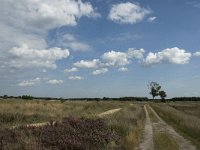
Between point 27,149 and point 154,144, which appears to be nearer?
point 27,149

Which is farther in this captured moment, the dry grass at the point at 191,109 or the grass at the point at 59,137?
the dry grass at the point at 191,109

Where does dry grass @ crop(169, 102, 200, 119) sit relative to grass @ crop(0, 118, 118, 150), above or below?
above

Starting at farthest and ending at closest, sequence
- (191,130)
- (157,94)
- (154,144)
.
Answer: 1. (157,94)
2. (191,130)
3. (154,144)

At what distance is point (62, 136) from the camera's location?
15555 millimetres

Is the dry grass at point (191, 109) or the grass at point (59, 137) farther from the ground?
the dry grass at point (191, 109)

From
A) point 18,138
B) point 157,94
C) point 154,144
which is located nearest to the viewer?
point 18,138

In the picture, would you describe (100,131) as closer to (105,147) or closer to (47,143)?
(105,147)

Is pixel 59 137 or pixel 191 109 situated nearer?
pixel 59 137

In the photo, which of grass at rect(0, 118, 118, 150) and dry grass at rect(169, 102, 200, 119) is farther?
dry grass at rect(169, 102, 200, 119)

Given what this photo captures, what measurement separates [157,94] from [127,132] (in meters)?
170

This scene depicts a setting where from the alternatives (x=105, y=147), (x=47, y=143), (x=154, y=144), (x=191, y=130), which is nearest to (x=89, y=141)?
(x=105, y=147)

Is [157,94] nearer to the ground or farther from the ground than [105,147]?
farther from the ground

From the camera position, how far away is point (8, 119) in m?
30.3

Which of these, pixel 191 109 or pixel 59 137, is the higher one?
pixel 191 109
